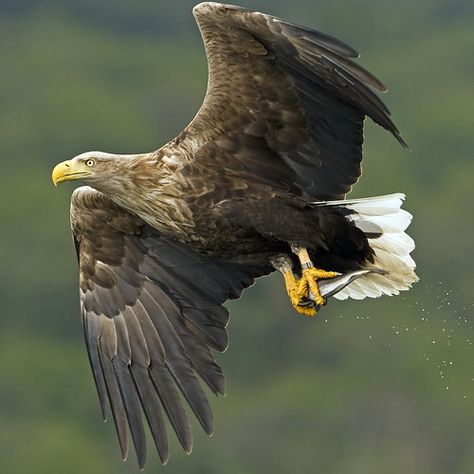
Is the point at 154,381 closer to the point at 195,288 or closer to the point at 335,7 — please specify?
the point at 195,288

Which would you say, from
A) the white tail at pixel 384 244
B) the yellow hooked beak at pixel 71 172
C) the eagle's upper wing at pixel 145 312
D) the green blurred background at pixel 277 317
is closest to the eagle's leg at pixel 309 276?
the white tail at pixel 384 244

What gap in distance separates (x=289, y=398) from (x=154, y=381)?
30.2m

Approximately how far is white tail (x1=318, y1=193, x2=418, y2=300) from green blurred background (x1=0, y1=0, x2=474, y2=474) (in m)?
23.0

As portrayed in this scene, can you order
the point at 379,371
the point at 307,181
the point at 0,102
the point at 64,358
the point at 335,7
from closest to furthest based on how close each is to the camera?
1. the point at 307,181
2. the point at 379,371
3. the point at 64,358
4. the point at 0,102
5. the point at 335,7

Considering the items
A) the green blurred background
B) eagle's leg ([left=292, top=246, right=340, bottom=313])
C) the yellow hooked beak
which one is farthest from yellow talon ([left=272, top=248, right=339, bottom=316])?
the green blurred background

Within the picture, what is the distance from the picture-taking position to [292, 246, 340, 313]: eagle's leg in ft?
40.1

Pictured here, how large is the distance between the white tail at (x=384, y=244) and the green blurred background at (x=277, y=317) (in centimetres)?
2297

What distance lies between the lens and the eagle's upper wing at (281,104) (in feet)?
37.9

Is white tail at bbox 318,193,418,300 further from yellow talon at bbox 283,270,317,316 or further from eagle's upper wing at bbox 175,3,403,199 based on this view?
yellow talon at bbox 283,270,317,316

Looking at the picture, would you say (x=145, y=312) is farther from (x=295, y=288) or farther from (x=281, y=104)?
(x=281, y=104)

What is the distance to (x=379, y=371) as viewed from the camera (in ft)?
139

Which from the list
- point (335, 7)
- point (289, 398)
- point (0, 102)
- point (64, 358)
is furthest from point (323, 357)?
point (335, 7)

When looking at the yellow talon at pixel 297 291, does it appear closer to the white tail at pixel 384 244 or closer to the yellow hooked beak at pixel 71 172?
the white tail at pixel 384 244

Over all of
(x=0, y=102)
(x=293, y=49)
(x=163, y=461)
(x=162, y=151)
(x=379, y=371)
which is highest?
(x=293, y=49)
